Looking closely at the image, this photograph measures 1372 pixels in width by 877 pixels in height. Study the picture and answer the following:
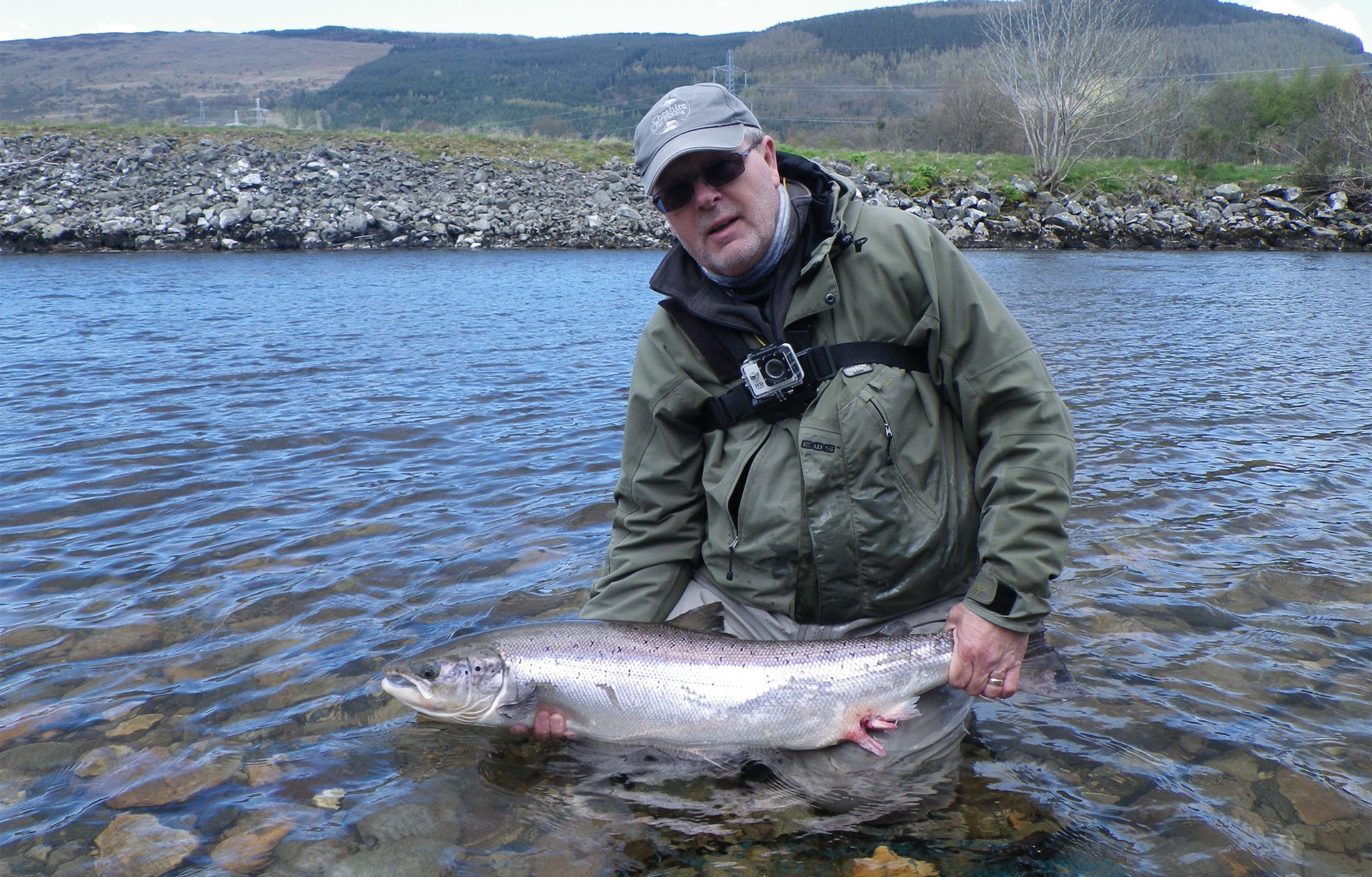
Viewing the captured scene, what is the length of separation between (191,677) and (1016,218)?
36.4m

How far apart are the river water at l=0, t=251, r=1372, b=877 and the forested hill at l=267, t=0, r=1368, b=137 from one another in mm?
91625

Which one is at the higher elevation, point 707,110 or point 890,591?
point 707,110

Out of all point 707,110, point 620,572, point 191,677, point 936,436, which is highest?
point 707,110

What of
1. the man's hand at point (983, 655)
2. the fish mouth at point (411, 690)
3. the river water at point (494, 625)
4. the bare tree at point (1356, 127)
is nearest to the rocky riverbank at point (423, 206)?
the bare tree at point (1356, 127)

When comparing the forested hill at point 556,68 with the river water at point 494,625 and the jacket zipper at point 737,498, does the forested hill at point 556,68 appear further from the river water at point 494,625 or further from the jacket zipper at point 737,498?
the jacket zipper at point 737,498

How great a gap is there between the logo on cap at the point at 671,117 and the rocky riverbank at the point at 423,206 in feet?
102

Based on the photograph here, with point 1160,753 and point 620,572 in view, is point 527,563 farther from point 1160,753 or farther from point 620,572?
point 1160,753

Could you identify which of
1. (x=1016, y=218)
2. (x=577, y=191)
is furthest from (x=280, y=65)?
(x=1016, y=218)

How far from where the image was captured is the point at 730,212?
11.2 feet

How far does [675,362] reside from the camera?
3645 mm

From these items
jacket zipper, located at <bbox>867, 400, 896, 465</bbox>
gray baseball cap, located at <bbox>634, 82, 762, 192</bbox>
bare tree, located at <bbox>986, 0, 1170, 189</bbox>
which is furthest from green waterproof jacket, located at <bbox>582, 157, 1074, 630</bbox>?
bare tree, located at <bbox>986, 0, 1170, 189</bbox>

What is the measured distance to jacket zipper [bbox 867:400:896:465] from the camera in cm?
327

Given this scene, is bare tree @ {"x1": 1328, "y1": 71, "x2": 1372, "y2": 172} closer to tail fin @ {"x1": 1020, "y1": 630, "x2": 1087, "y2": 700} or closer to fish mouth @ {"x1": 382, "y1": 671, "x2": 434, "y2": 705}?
tail fin @ {"x1": 1020, "y1": 630, "x2": 1087, "y2": 700}

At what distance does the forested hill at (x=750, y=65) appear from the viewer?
124 m
